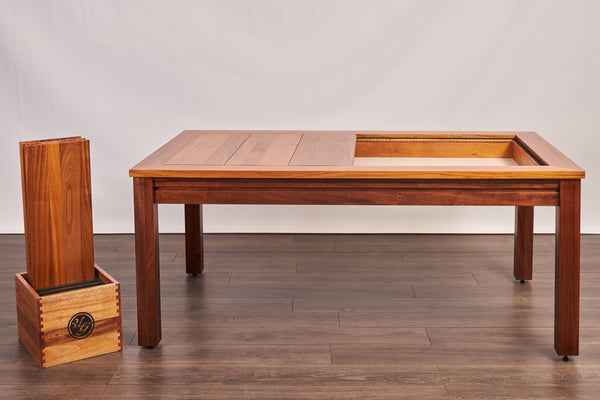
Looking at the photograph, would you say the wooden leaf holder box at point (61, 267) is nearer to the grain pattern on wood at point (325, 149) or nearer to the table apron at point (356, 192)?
the table apron at point (356, 192)

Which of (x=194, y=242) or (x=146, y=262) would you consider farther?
(x=194, y=242)

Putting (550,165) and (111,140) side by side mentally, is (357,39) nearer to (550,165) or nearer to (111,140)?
(111,140)

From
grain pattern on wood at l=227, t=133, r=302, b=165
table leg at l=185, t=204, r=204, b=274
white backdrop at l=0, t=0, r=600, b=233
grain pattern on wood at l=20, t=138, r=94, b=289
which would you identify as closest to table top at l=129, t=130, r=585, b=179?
grain pattern on wood at l=227, t=133, r=302, b=165

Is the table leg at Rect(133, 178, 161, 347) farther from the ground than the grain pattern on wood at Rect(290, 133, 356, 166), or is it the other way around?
the grain pattern on wood at Rect(290, 133, 356, 166)

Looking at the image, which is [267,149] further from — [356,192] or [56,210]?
[56,210]

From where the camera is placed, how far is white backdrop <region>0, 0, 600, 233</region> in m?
4.34

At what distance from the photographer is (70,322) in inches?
106

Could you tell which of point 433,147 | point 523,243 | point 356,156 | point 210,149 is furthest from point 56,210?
point 523,243

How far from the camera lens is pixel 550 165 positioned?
8.82 feet

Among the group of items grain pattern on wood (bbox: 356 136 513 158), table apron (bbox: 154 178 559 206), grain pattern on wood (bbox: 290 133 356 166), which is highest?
grain pattern on wood (bbox: 290 133 356 166)

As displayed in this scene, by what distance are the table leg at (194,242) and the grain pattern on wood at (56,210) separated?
2.48 ft

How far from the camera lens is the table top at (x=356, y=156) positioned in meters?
2.63

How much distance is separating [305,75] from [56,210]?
2.03 m

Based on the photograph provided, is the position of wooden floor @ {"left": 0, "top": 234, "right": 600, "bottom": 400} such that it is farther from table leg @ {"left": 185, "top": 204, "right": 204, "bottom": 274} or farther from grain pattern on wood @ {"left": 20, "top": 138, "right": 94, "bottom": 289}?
grain pattern on wood @ {"left": 20, "top": 138, "right": 94, "bottom": 289}
